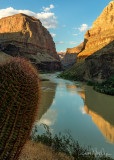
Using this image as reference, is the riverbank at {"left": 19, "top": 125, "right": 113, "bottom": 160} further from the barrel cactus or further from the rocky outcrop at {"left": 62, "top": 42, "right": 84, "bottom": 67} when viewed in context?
the rocky outcrop at {"left": 62, "top": 42, "right": 84, "bottom": 67}

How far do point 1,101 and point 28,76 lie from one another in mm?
538

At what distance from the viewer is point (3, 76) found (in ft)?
6.56

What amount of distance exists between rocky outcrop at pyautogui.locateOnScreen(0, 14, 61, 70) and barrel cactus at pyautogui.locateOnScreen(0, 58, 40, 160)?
201 ft

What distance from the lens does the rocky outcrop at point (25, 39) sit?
218 feet

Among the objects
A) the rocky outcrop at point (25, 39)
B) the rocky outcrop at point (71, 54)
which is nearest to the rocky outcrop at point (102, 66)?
the rocky outcrop at point (25, 39)

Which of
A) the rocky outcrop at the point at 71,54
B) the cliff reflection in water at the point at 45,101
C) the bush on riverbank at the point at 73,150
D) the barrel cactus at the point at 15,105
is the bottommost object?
the cliff reflection in water at the point at 45,101

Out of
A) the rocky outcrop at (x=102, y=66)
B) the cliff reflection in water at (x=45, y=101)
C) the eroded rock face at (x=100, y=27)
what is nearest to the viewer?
the cliff reflection in water at (x=45, y=101)

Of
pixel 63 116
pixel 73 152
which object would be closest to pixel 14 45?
pixel 63 116

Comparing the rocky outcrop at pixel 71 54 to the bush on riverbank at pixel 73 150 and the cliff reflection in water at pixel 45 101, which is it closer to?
the cliff reflection in water at pixel 45 101

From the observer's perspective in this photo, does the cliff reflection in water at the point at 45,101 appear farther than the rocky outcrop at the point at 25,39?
No

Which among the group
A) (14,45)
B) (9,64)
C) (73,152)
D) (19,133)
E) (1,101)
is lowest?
(73,152)

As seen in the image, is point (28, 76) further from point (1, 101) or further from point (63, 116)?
point (63, 116)

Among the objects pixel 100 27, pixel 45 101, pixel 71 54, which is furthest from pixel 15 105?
pixel 71 54

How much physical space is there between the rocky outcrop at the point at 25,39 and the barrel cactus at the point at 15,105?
61.3 metres
